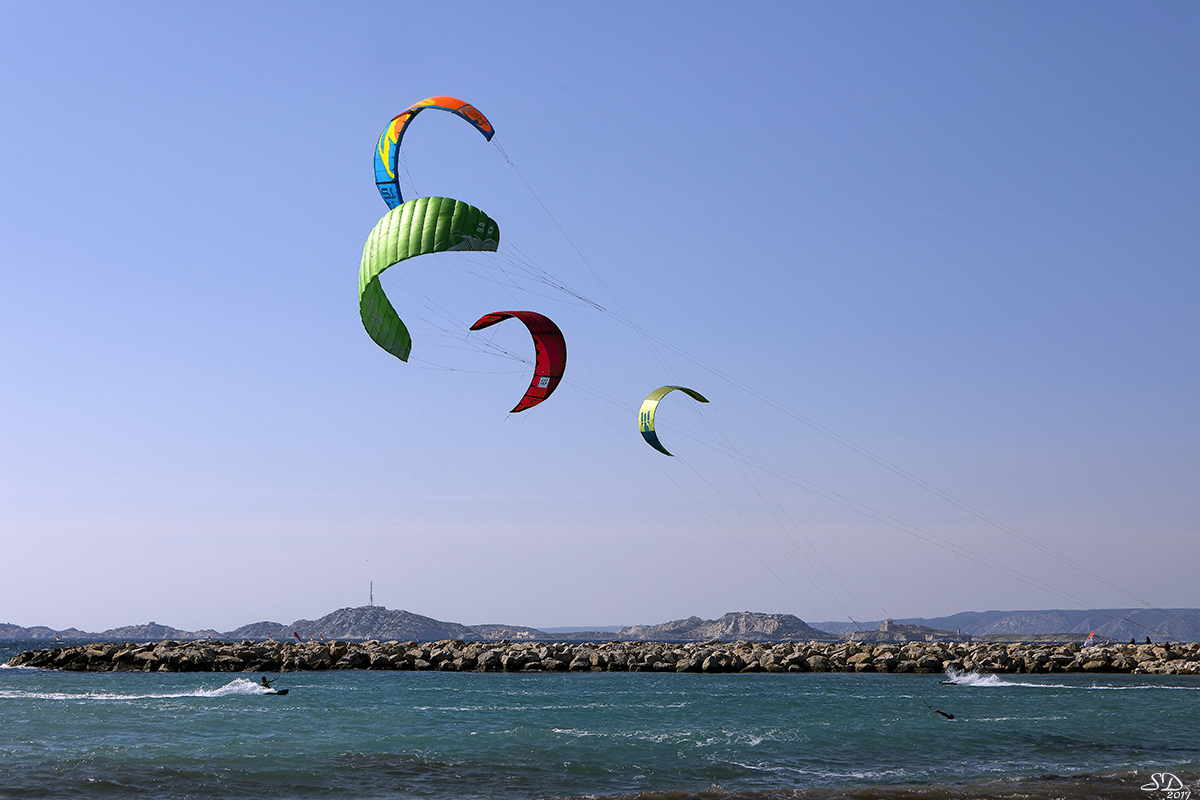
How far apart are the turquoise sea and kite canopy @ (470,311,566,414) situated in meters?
7.20

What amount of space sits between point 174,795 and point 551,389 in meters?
11.5

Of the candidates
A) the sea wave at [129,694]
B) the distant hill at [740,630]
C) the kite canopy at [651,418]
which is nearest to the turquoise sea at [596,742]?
the sea wave at [129,694]

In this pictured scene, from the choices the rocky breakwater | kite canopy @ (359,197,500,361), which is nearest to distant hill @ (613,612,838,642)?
the rocky breakwater

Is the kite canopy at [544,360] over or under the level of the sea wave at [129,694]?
over

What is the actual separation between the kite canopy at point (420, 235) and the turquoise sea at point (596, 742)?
849 cm

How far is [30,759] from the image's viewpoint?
15148mm

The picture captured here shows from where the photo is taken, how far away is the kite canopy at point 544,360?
21.4m

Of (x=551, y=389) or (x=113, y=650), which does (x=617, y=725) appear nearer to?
(x=551, y=389)

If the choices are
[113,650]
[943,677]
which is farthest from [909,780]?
[113,650]

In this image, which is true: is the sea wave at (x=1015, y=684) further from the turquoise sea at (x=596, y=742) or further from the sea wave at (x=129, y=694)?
the sea wave at (x=129, y=694)

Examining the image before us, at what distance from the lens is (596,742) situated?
17.3 meters

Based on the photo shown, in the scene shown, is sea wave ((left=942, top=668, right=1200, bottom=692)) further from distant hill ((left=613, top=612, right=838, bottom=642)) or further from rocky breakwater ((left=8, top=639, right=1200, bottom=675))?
distant hill ((left=613, top=612, right=838, bottom=642))

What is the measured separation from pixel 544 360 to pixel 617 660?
22.6 metres

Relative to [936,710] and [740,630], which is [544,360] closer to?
[936,710]
